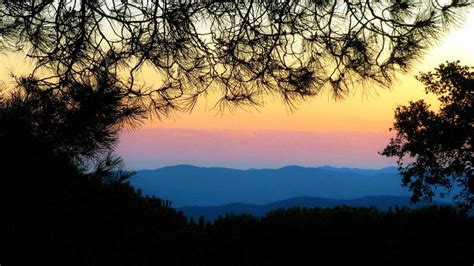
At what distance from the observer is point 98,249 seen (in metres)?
4.68

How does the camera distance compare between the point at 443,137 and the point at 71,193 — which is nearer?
the point at 71,193

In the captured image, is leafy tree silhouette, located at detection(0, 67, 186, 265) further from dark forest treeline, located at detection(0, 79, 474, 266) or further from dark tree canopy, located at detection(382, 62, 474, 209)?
dark tree canopy, located at detection(382, 62, 474, 209)

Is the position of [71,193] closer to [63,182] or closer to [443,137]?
[63,182]

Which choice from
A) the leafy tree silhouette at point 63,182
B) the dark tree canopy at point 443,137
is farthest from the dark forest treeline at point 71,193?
the dark tree canopy at point 443,137

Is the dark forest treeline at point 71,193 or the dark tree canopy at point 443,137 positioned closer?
the dark forest treeline at point 71,193

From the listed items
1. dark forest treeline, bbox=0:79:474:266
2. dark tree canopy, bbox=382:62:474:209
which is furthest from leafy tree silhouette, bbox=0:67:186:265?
dark tree canopy, bbox=382:62:474:209

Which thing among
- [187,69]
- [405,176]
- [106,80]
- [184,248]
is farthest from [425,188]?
[106,80]

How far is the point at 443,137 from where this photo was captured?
15.0 meters

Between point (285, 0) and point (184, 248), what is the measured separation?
3514 millimetres

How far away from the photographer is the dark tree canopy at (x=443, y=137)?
14906mm

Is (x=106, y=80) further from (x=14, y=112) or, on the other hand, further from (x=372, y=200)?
(x=372, y=200)

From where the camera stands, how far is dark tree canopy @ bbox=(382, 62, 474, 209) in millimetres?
14906

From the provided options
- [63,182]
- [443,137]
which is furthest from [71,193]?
[443,137]

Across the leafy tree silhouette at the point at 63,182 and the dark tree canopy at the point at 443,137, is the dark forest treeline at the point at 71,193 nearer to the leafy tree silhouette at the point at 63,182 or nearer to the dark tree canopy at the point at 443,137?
the leafy tree silhouette at the point at 63,182
